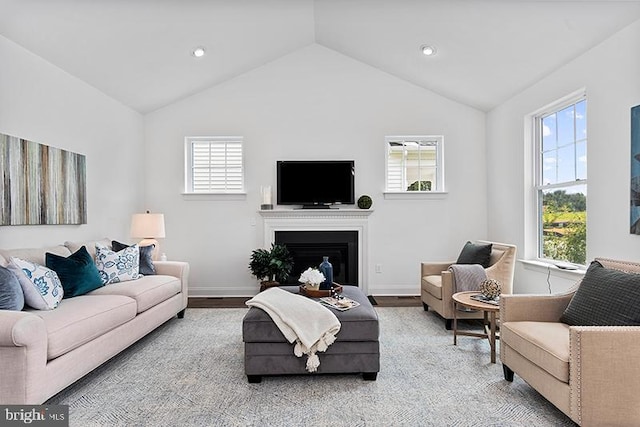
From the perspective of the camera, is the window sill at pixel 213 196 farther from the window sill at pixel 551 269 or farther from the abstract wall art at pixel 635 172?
the abstract wall art at pixel 635 172

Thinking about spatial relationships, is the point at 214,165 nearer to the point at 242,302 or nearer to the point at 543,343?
the point at 242,302

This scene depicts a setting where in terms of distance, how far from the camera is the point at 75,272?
3.42 meters

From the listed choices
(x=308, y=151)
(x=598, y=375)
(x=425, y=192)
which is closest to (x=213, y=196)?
(x=308, y=151)

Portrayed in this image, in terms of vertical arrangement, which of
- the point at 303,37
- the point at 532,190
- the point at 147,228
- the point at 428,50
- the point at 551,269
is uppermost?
the point at 303,37

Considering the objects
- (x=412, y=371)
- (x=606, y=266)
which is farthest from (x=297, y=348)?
(x=606, y=266)

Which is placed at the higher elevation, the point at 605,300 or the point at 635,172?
the point at 635,172

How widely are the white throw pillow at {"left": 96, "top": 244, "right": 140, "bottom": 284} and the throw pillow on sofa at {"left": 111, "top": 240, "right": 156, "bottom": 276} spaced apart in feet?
0.71

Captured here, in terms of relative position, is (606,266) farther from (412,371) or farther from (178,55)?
(178,55)

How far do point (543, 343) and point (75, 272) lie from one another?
335 cm

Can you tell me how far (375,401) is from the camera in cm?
261

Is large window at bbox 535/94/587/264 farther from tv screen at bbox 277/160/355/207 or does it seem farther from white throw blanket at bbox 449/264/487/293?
tv screen at bbox 277/160/355/207

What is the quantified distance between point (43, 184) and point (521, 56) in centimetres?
465

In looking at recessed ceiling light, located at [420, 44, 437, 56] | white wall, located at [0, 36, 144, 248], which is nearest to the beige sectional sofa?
white wall, located at [0, 36, 144, 248]

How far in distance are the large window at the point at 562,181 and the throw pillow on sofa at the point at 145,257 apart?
14.0ft
